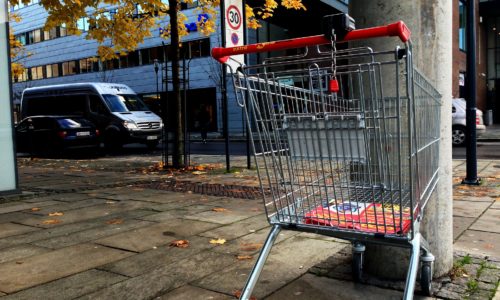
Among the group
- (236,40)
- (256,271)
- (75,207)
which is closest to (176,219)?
(75,207)

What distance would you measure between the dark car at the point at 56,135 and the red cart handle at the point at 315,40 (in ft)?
49.5

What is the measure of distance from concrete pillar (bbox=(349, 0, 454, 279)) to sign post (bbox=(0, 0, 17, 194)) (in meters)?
6.31

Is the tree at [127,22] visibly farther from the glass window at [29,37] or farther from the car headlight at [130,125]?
the glass window at [29,37]

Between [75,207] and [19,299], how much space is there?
135 inches

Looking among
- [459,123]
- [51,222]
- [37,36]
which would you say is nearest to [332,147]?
[51,222]

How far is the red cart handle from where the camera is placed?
1.93 meters

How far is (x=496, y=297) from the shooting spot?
2.99 m

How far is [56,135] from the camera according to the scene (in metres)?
16.5

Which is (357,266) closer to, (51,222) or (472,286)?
(472,286)

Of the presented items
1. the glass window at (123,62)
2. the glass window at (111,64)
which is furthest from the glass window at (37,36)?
the glass window at (123,62)

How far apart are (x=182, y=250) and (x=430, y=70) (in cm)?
261

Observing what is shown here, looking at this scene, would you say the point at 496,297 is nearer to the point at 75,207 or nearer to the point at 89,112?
the point at 75,207

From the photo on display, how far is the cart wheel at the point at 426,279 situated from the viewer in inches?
117

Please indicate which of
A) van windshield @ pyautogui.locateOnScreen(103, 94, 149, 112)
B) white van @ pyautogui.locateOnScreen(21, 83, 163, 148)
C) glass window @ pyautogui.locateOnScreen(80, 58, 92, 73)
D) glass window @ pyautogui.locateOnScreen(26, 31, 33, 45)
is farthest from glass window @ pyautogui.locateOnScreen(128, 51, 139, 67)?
van windshield @ pyautogui.locateOnScreen(103, 94, 149, 112)
